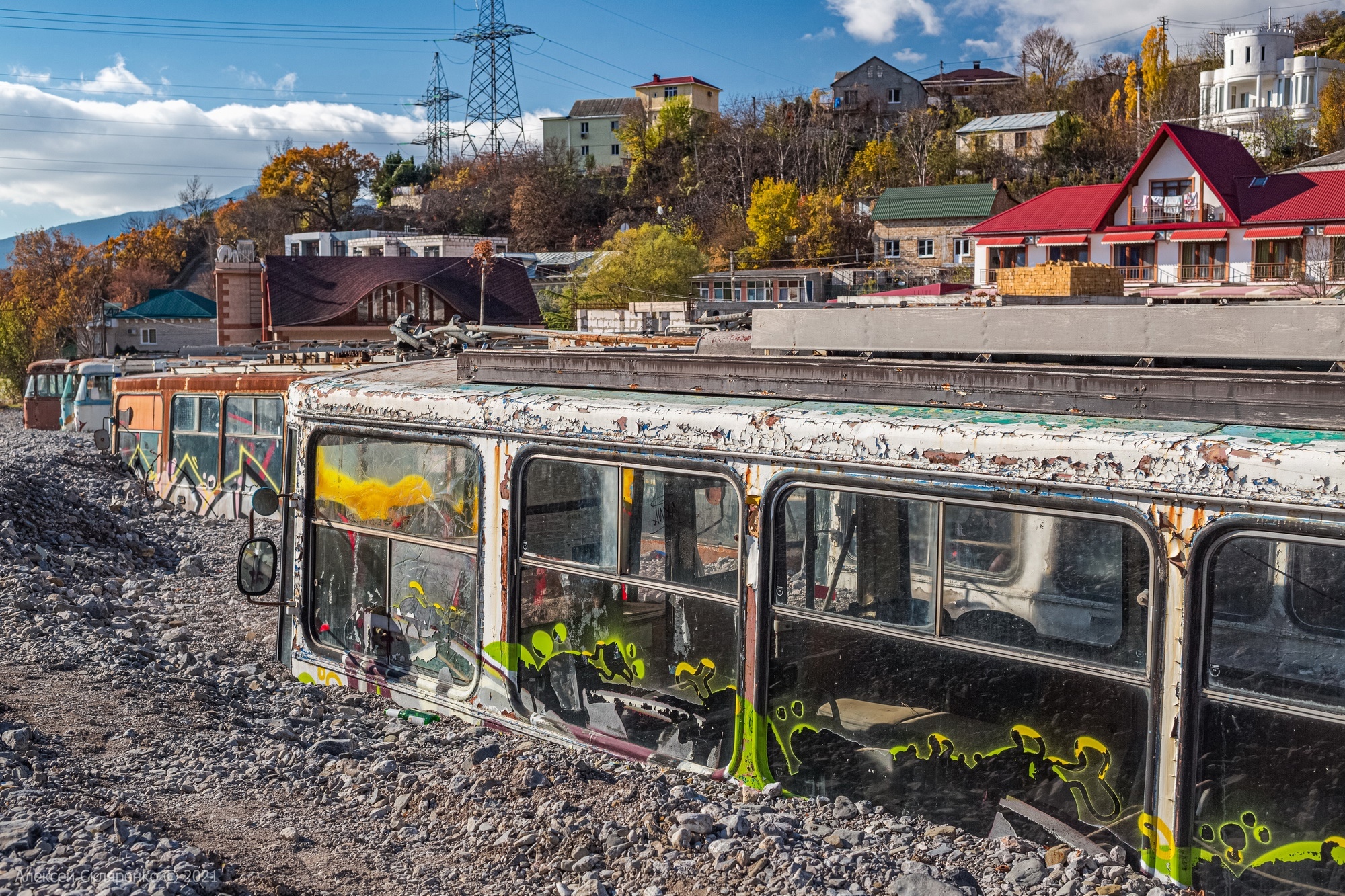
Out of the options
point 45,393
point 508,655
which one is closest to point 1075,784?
point 508,655

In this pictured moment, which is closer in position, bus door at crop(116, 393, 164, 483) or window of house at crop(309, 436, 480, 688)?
window of house at crop(309, 436, 480, 688)

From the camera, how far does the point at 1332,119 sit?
52.8 metres

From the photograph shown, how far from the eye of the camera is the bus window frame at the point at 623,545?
437 cm

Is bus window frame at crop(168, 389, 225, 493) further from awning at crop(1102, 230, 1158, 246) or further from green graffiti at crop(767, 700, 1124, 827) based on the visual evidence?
awning at crop(1102, 230, 1158, 246)

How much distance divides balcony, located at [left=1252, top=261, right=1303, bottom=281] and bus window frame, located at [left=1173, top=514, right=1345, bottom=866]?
3586 centimetres

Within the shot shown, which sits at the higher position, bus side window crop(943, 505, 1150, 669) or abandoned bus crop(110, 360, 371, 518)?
bus side window crop(943, 505, 1150, 669)

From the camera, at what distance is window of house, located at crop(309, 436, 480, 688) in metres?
5.48

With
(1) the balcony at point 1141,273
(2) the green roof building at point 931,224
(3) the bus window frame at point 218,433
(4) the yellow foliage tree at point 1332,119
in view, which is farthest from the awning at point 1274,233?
(3) the bus window frame at point 218,433

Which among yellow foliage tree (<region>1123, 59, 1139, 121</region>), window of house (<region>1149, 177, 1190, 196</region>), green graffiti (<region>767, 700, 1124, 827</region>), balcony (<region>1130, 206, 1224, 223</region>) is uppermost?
yellow foliage tree (<region>1123, 59, 1139, 121</region>)

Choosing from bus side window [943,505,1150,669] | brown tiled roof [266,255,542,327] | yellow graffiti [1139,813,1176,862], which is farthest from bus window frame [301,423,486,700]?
brown tiled roof [266,255,542,327]

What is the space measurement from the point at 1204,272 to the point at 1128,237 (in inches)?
112

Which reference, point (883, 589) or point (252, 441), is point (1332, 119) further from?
point (883, 589)

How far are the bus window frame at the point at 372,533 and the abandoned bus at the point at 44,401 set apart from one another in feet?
114

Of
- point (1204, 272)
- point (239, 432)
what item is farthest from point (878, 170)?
point (239, 432)
